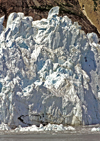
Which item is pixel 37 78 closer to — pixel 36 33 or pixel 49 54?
pixel 49 54

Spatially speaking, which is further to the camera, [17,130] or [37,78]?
[37,78]

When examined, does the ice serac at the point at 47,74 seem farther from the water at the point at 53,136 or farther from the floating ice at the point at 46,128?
the water at the point at 53,136

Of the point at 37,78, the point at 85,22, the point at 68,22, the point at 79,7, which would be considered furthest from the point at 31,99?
the point at 79,7

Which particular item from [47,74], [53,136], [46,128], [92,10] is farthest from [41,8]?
[53,136]

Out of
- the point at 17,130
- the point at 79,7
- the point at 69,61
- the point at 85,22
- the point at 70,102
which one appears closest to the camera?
the point at 17,130

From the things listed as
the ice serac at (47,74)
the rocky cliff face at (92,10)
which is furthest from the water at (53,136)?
the rocky cliff face at (92,10)

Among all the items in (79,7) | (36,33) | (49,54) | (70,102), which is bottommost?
(70,102)

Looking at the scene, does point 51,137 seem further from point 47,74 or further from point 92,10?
point 92,10
